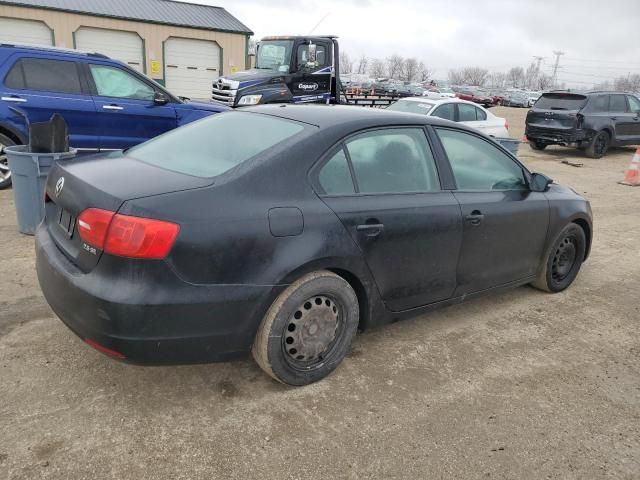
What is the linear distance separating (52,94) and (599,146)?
13.7 meters

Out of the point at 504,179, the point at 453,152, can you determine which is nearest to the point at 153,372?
the point at 453,152

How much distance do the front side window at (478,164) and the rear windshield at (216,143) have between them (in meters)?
1.19

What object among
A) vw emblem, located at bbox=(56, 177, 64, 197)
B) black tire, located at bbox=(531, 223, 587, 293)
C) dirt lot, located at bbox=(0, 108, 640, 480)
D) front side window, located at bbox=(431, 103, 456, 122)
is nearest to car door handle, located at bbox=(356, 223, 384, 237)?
dirt lot, located at bbox=(0, 108, 640, 480)

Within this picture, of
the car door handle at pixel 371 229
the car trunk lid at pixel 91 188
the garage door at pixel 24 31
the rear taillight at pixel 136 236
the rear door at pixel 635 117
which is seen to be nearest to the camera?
the rear taillight at pixel 136 236

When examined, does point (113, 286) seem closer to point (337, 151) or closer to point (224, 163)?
point (224, 163)

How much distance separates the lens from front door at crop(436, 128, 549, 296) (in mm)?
3592

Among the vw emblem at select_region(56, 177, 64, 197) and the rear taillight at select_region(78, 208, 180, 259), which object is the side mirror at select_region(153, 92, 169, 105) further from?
the rear taillight at select_region(78, 208, 180, 259)

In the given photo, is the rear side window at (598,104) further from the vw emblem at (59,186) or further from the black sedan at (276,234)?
the vw emblem at (59,186)

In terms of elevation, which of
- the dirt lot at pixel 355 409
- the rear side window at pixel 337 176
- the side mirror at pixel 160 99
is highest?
the side mirror at pixel 160 99

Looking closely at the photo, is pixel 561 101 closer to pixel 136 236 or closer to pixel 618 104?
pixel 618 104

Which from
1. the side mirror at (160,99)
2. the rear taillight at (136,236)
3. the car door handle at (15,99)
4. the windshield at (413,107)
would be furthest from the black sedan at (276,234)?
the windshield at (413,107)

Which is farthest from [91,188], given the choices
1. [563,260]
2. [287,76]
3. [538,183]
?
[287,76]

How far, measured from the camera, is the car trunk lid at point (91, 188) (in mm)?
2471

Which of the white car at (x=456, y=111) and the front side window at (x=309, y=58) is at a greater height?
the front side window at (x=309, y=58)
